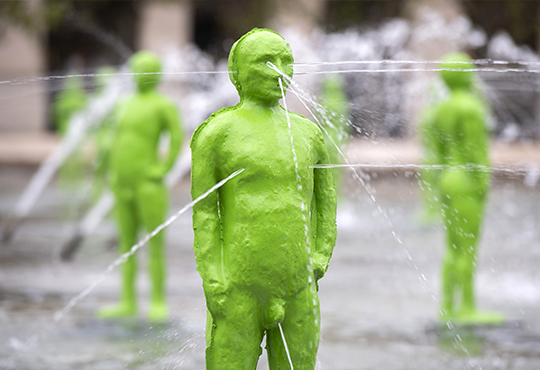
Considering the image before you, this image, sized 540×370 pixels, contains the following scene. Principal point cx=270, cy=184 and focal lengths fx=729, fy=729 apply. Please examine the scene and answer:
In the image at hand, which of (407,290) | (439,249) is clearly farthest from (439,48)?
(407,290)

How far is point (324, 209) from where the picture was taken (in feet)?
9.58

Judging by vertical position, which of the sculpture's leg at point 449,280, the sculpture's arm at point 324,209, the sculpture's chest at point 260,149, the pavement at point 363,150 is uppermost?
the sculpture's chest at point 260,149

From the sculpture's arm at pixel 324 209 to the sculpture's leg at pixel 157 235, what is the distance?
111 inches

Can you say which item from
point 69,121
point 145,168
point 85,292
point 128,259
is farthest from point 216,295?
point 69,121

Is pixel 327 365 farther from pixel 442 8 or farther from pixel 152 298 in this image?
pixel 442 8

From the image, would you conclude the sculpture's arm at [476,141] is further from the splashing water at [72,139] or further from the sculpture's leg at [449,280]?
the splashing water at [72,139]

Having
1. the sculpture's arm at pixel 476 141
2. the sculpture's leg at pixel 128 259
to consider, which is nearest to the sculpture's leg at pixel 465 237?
the sculpture's arm at pixel 476 141

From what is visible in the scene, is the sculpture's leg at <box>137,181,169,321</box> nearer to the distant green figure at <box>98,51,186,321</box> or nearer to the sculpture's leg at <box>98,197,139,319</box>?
the distant green figure at <box>98,51,186,321</box>

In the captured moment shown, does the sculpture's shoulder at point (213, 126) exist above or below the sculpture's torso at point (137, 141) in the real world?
above

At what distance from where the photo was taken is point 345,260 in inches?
330

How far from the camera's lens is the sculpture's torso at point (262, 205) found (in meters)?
2.67

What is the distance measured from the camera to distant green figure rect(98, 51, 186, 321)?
5.55 metres

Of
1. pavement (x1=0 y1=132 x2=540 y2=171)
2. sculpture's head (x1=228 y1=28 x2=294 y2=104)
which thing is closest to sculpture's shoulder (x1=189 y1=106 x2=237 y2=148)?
sculpture's head (x1=228 y1=28 x2=294 y2=104)

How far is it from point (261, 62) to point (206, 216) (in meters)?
0.60
